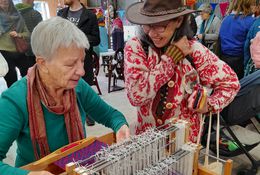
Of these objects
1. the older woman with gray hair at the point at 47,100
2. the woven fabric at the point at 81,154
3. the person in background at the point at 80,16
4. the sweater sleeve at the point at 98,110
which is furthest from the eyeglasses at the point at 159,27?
the person in background at the point at 80,16

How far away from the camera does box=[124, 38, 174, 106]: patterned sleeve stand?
1.07 m

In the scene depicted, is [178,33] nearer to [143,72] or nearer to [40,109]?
[143,72]

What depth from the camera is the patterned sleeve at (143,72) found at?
107cm

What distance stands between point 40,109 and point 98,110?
31cm

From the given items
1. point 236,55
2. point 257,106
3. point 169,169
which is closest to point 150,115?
point 169,169

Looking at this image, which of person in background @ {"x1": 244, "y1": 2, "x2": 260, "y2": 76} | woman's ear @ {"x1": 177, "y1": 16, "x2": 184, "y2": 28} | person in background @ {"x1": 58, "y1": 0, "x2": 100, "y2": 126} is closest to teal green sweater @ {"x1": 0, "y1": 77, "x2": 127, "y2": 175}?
woman's ear @ {"x1": 177, "y1": 16, "x2": 184, "y2": 28}

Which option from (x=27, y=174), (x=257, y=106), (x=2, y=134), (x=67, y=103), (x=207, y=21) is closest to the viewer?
(x=27, y=174)

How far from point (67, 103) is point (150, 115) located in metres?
0.38

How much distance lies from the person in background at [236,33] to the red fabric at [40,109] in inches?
96.9

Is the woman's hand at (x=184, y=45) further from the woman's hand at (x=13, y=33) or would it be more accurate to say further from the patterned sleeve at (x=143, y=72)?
the woman's hand at (x=13, y=33)

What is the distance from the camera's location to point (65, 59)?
0.93 meters

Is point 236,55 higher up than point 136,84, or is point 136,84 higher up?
point 136,84

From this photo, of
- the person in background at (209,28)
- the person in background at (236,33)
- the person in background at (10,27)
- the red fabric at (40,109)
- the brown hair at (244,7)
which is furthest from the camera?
the person in background at (209,28)

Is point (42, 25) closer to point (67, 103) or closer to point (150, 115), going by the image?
point (67, 103)
